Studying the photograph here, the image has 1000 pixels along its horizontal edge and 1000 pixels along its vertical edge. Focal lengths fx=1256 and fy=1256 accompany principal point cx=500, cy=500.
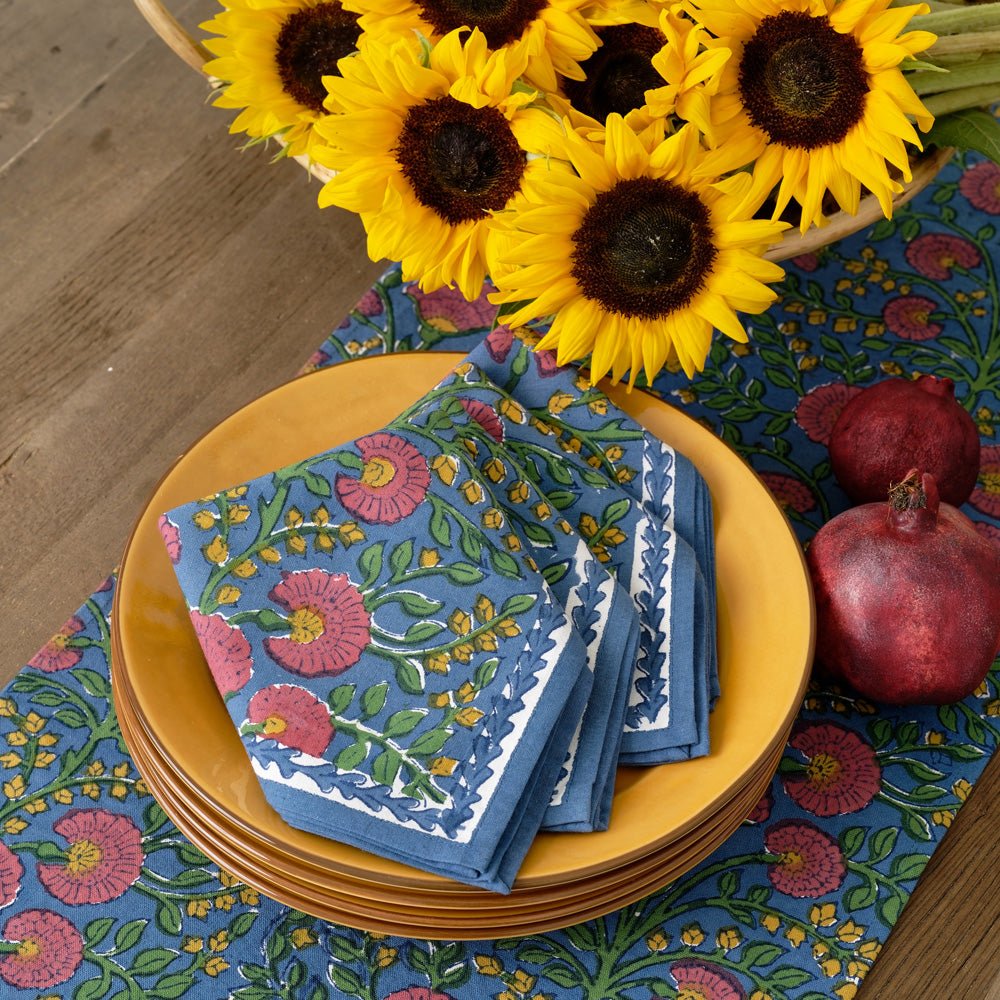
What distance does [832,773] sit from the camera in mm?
756

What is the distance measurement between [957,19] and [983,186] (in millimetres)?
365

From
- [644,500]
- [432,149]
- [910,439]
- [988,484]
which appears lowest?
[988,484]

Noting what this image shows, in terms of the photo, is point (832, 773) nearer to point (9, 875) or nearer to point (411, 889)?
point (411, 889)

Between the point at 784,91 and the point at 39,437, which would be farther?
the point at 39,437

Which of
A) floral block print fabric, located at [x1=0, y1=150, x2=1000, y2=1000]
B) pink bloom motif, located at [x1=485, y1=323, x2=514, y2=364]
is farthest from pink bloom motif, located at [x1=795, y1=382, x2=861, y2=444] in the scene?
pink bloom motif, located at [x1=485, y1=323, x2=514, y2=364]

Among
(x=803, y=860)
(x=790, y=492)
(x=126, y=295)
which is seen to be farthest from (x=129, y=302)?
(x=803, y=860)

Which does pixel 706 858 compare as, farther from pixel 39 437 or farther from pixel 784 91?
pixel 39 437

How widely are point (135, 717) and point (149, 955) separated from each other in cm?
13

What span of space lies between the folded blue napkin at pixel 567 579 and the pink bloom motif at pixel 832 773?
6.6 inches

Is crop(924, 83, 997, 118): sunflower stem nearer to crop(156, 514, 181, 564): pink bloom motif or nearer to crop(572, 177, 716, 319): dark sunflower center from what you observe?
crop(572, 177, 716, 319): dark sunflower center

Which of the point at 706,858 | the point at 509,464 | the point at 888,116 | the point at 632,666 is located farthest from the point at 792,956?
the point at 888,116

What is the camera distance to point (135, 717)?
26.2 inches

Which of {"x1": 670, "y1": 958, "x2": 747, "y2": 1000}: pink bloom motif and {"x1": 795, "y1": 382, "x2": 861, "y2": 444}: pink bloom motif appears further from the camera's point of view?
{"x1": 795, "y1": 382, "x2": 861, "y2": 444}: pink bloom motif

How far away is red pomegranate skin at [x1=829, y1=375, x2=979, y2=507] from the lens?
0.80 metres
